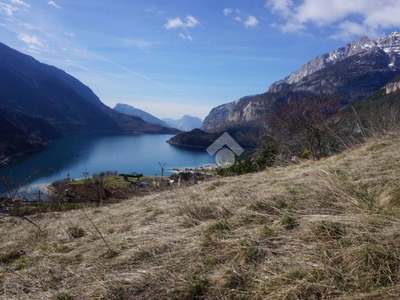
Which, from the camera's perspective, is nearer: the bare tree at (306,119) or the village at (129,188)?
the village at (129,188)

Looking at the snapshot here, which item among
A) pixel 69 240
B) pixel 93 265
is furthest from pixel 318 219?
pixel 69 240

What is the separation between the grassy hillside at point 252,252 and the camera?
198cm

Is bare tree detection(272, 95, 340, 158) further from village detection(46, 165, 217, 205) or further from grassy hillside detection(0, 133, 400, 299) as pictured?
grassy hillside detection(0, 133, 400, 299)

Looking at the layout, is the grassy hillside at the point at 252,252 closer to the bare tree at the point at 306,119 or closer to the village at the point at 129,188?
the village at the point at 129,188

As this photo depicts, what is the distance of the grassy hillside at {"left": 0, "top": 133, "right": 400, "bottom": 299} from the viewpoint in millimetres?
1977

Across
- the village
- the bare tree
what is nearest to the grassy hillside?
the village

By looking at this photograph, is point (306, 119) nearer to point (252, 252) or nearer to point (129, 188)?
point (129, 188)

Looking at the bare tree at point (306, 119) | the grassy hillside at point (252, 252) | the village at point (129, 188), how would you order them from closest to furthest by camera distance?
the grassy hillside at point (252, 252), the village at point (129, 188), the bare tree at point (306, 119)

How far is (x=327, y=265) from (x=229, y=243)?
88cm

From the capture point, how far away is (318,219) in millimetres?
2646

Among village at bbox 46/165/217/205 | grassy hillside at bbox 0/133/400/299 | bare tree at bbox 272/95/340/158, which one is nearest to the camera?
grassy hillside at bbox 0/133/400/299

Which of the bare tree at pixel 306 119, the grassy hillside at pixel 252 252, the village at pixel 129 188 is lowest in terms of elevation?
the village at pixel 129 188

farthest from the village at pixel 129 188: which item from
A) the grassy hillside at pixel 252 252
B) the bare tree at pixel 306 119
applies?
the bare tree at pixel 306 119

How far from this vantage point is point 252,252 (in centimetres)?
247
